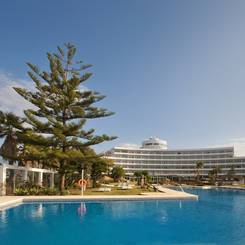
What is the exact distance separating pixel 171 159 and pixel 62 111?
7839cm

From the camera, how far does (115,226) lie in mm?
13219

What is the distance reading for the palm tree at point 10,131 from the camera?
2628 centimetres

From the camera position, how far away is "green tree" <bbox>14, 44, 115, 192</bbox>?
25344 mm

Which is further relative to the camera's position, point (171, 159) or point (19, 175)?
point (171, 159)

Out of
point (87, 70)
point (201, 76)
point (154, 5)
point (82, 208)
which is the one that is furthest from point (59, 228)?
point (87, 70)

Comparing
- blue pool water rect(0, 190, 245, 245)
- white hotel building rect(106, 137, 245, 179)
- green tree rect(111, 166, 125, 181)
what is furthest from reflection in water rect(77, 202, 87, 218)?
white hotel building rect(106, 137, 245, 179)

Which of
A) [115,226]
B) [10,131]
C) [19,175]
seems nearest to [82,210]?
[115,226]

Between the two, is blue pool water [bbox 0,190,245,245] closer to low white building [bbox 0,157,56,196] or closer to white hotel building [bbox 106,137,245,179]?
low white building [bbox 0,157,56,196]

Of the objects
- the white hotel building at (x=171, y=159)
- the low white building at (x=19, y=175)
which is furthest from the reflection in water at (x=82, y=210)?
the white hotel building at (x=171, y=159)

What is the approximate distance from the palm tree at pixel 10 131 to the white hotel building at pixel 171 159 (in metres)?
70.9

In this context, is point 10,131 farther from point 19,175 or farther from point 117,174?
point 117,174

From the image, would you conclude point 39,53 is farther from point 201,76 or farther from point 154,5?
point 201,76

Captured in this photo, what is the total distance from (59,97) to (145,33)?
10.0m

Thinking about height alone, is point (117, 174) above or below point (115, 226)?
above
